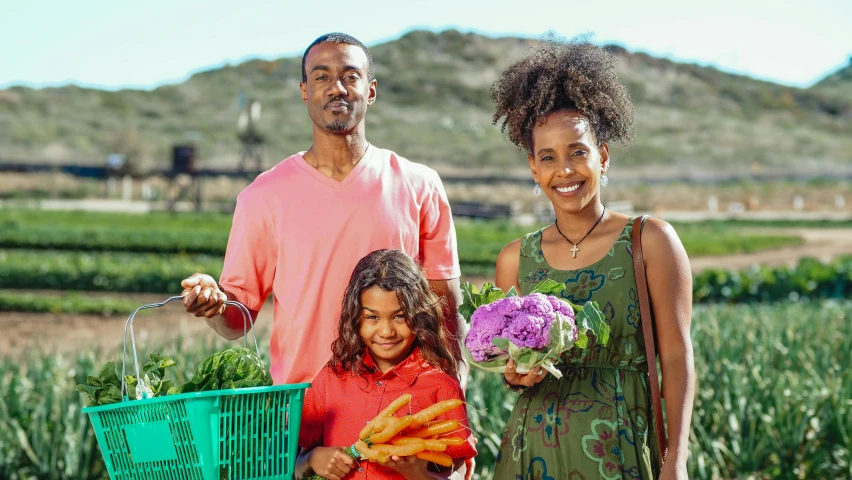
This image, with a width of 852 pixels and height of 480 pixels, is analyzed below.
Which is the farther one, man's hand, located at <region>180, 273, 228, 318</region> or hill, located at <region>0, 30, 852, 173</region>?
hill, located at <region>0, 30, 852, 173</region>

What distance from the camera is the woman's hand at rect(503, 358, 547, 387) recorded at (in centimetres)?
231

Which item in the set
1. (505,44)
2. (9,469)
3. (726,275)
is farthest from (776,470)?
(505,44)

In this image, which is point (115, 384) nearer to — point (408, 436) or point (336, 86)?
point (408, 436)

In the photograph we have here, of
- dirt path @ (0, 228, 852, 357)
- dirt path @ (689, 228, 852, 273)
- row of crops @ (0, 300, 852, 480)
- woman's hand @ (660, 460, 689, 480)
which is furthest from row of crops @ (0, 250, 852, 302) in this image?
woman's hand @ (660, 460, 689, 480)

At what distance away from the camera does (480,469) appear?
16.3ft

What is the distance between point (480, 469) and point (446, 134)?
293ft

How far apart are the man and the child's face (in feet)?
0.57

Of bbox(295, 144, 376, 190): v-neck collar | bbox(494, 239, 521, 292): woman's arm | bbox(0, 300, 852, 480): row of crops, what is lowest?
bbox(0, 300, 852, 480): row of crops

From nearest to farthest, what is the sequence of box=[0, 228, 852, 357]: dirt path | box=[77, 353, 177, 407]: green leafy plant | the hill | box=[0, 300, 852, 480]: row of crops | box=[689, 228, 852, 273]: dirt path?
1. box=[77, 353, 177, 407]: green leafy plant
2. box=[0, 300, 852, 480]: row of crops
3. box=[0, 228, 852, 357]: dirt path
4. box=[689, 228, 852, 273]: dirt path
5. the hill

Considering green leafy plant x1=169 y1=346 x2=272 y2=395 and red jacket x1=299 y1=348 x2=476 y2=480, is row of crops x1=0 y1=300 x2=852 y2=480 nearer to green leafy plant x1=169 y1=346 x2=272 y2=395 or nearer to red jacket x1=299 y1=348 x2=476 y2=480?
red jacket x1=299 y1=348 x2=476 y2=480

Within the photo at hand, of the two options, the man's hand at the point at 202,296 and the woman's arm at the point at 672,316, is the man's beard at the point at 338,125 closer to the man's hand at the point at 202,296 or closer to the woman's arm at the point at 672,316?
the man's hand at the point at 202,296

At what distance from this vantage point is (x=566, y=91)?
260 centimetres

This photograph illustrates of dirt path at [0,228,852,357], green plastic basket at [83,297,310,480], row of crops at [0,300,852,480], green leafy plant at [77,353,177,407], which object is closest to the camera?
green plastic basket at [83,297,310,480]

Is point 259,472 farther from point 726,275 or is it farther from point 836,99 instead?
point 836,99
